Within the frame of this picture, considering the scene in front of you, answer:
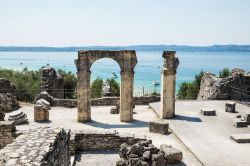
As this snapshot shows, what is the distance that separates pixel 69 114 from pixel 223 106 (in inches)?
385

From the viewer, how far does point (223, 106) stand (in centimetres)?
2406

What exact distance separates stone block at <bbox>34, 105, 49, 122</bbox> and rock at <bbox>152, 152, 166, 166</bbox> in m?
9.14

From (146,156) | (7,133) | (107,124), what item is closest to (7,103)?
(107,124)

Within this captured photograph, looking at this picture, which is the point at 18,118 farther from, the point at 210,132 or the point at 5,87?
the point at 210,132

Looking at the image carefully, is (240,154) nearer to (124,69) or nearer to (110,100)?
(124,69)

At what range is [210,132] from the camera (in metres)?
18.0

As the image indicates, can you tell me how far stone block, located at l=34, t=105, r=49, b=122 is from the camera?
20.3 meters

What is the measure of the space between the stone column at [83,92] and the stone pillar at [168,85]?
4185 millimetres

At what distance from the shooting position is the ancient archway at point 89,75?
67.3 feet

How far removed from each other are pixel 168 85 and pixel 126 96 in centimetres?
248

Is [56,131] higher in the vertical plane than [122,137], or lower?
higher

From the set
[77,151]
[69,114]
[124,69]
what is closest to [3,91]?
[69,114]

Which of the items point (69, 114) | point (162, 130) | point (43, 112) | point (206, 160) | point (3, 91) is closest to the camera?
point (206, 160)

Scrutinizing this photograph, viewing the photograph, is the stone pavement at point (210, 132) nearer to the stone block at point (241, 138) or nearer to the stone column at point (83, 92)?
the stone block at point (241, 138)
